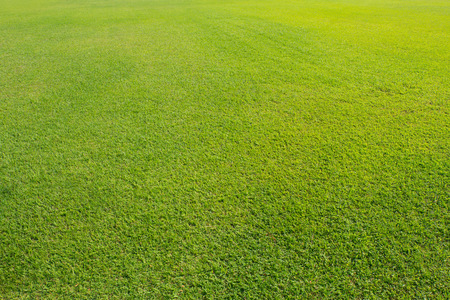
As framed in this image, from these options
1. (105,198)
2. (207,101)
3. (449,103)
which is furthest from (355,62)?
(105,198)

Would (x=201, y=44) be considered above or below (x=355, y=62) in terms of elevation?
above

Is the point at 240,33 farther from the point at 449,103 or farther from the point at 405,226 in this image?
the point at 405,226

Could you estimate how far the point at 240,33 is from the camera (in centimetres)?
411

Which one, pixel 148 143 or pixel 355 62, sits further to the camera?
pixel 355 62

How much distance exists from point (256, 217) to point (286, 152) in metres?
0.58

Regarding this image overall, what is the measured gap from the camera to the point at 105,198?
1.44 metres

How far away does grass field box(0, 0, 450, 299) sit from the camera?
111 centimetres

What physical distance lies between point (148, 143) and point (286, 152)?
97 centimetres

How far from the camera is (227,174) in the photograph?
157 centimetres

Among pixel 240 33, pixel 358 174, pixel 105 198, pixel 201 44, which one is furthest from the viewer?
pixel 240 33

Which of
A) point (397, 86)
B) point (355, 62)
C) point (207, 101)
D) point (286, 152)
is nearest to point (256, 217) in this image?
point (286, 152)

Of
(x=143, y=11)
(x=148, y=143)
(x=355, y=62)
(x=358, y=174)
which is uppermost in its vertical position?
(x=143, y=11)

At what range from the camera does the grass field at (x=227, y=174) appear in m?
1.11

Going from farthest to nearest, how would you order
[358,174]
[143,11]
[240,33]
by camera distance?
[143,11] → [240,33] → [358,174]
